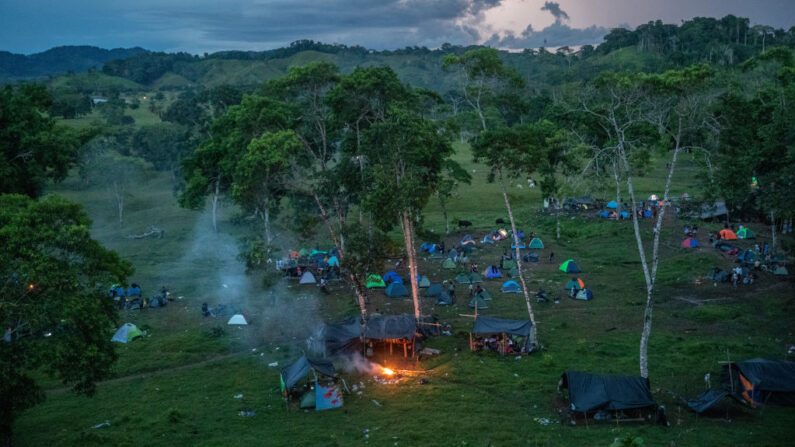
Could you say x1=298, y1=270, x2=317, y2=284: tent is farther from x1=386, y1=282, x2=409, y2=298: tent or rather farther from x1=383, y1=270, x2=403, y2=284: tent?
x1=386, y1=282, x2=409, y2=298: tent

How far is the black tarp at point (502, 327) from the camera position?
24.7 metres

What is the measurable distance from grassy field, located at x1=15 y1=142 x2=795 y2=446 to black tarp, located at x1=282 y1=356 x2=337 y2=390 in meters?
0.92

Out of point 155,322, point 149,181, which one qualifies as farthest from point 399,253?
point 149,181

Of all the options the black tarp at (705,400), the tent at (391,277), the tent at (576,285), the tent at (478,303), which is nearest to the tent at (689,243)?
the tent at (576,285)

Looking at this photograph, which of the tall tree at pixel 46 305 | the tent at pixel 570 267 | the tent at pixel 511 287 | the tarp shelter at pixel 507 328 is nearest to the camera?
the tall tree at pixel 46 305

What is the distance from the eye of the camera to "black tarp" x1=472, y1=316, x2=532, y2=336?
24.7 metres

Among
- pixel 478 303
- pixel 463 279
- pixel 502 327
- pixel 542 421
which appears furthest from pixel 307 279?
pixel 542 421

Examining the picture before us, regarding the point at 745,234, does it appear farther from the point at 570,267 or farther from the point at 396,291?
the point at 396,291

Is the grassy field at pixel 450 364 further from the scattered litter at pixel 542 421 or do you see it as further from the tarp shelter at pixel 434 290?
the tarp shelter at pixel 434 290

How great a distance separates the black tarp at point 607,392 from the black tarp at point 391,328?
25.5 feet

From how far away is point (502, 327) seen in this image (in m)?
25.0

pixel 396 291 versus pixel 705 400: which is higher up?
pixel 705 400

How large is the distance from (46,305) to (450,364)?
1494 centimetres

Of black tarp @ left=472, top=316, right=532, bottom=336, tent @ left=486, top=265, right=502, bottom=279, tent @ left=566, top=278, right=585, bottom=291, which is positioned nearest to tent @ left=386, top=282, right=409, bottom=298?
tent @ left=486, top=265, right=502, bottom=279
